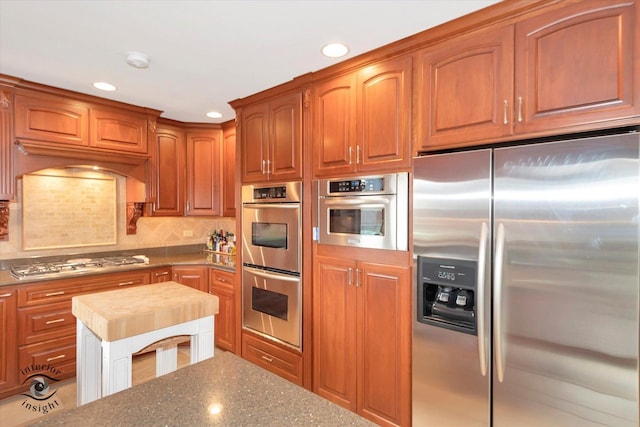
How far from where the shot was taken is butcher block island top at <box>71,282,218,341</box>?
42.5 inches

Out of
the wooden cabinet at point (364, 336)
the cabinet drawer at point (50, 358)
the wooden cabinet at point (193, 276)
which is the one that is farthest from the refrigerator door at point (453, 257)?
the cabinet drawer at point (50, 358)

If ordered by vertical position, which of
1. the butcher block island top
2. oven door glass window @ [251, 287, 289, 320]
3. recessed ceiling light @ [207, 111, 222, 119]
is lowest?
oven door glass window @ [251, 287, 289, 320]

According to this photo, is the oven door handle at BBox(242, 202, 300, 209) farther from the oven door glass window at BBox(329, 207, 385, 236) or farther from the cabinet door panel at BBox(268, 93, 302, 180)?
the oven door glass window at BBox(329, 207, 385, 236)

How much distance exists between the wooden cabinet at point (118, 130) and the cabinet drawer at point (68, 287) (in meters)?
1.16

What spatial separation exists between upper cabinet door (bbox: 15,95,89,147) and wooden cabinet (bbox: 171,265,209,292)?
4.52 feet

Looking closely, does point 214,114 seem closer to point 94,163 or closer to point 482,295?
point 94,163

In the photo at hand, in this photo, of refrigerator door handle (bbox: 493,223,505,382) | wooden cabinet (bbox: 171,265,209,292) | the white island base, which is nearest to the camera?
the white island base

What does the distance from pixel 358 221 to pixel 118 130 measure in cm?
244

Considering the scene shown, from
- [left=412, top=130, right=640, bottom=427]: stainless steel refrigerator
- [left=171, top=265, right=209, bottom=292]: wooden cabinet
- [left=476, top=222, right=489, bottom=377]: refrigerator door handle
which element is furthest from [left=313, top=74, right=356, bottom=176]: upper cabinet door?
[left=171, top=265, right=209, bottom=292]: wooden cabinet

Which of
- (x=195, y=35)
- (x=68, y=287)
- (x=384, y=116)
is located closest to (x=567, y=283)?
(x=384, y=116)

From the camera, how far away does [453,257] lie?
165 cm

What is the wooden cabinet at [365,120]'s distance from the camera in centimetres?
190

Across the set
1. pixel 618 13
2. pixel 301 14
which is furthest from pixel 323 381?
pixel 618 13

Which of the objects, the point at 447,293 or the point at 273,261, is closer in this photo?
the point at 447,293
